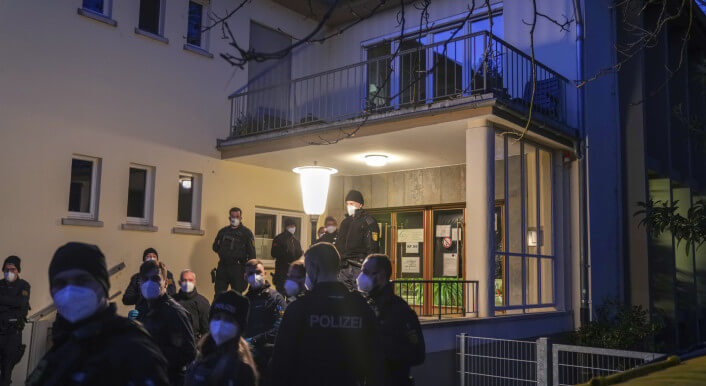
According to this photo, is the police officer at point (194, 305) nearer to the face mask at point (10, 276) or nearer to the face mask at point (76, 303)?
the face mask at point (10, 276)

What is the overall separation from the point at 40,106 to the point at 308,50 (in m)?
7.00

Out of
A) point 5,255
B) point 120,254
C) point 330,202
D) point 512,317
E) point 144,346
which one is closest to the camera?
point 144,346

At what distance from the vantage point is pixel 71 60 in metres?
11.2

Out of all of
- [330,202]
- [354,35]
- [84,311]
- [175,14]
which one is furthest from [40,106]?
[84,311]

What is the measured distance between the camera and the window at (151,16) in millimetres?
12547

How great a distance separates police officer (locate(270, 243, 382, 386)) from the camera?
11.1 ft

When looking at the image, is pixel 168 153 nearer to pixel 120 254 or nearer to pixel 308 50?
pixel 120 254

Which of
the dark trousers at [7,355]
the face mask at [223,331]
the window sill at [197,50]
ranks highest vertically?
the window sill at [197,50]

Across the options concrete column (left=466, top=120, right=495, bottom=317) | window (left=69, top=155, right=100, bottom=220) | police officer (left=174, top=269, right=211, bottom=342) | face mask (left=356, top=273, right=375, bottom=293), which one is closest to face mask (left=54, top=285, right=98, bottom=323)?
face mask (left=356, top=273, right=375, bottom=293)

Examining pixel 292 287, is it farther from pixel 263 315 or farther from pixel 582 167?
pixel 582 167

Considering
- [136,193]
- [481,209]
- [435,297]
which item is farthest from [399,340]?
[435,297]

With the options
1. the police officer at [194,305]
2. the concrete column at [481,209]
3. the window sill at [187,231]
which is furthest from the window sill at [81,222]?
the concrete column at [481,209]

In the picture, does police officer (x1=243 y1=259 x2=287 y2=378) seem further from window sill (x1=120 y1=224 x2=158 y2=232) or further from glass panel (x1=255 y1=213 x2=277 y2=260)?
glass panel (x1=255 y1=213 x2=277 y2=260)

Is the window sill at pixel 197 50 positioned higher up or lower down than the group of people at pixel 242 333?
higher up
